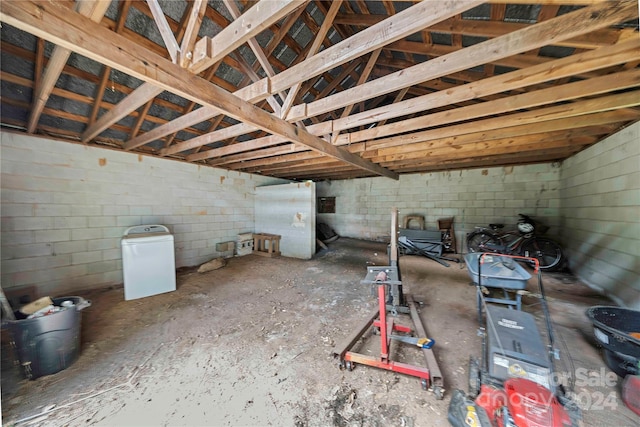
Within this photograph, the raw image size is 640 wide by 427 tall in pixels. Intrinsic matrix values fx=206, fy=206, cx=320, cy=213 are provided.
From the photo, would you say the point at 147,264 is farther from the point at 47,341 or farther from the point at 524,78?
the point at 524,78

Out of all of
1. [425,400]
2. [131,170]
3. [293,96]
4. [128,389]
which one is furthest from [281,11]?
[131,170]

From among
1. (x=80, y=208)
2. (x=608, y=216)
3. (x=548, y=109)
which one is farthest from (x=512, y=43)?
(x=80, y=208)

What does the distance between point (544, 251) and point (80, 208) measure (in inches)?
326

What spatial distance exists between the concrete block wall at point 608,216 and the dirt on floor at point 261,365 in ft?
1.30

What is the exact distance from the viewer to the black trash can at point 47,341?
1.60 metres

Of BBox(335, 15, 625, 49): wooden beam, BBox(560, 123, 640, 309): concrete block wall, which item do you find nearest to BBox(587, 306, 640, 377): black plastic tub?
BBox(560, 123, 640, 309): concrete block wall

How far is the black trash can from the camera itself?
5.24 ft

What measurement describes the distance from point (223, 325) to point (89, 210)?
2.96 metres

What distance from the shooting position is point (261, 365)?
1.78 meters

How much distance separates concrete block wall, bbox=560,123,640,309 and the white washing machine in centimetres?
608

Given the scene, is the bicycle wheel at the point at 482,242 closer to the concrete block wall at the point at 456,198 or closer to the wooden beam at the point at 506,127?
the concrete block wall at the point at 456,198

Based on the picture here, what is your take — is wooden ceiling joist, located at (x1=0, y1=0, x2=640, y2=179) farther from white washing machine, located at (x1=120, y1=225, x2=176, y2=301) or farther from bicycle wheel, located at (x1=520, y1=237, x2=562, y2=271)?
bicycle wheel, located at (x1=520, y1=237, x2=562, y2=271)

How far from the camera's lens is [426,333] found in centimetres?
215

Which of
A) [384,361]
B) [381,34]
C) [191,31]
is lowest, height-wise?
[384,361]
